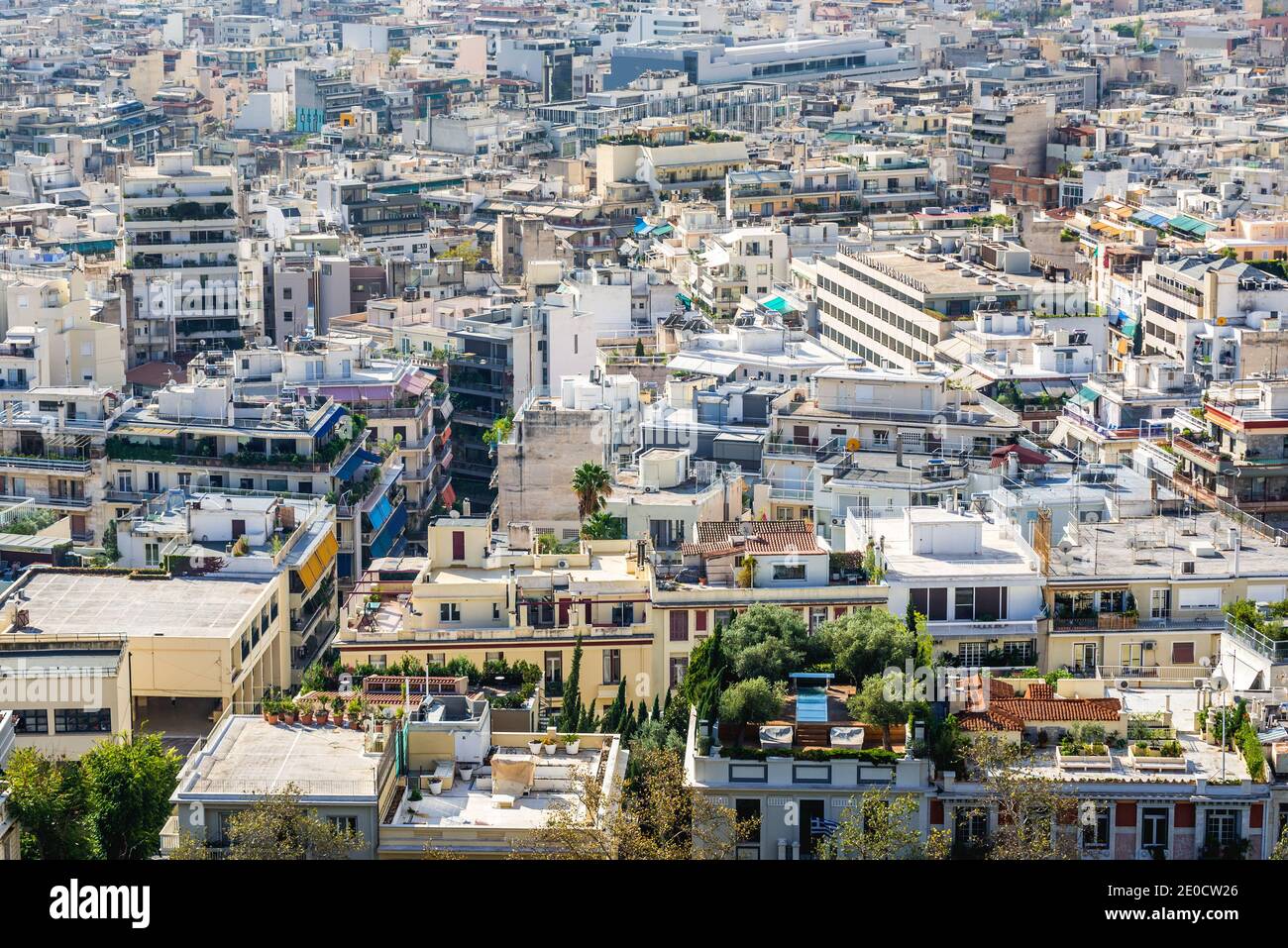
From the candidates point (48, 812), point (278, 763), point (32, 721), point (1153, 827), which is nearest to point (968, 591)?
point (1153, 827)

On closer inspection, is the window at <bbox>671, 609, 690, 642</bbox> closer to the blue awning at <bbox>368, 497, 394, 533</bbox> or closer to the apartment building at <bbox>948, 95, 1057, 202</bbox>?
the blue awning at <bbox>368, 497, 394, 533</bbox>

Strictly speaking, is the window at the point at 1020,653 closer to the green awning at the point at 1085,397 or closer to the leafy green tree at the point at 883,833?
the leafy green tree at the point at 883,833

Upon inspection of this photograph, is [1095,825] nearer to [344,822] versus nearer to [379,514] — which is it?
[344,822]

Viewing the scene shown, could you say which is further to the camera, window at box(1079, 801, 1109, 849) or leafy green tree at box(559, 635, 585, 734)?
leafy green tree at box(559, 635, 585, 734)

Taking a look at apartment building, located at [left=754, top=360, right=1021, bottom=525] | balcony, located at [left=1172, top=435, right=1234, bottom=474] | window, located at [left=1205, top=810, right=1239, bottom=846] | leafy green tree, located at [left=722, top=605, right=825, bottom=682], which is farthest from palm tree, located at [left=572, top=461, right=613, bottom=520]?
window, located at [left=1205, top=810, right=1239, bottom=846]
